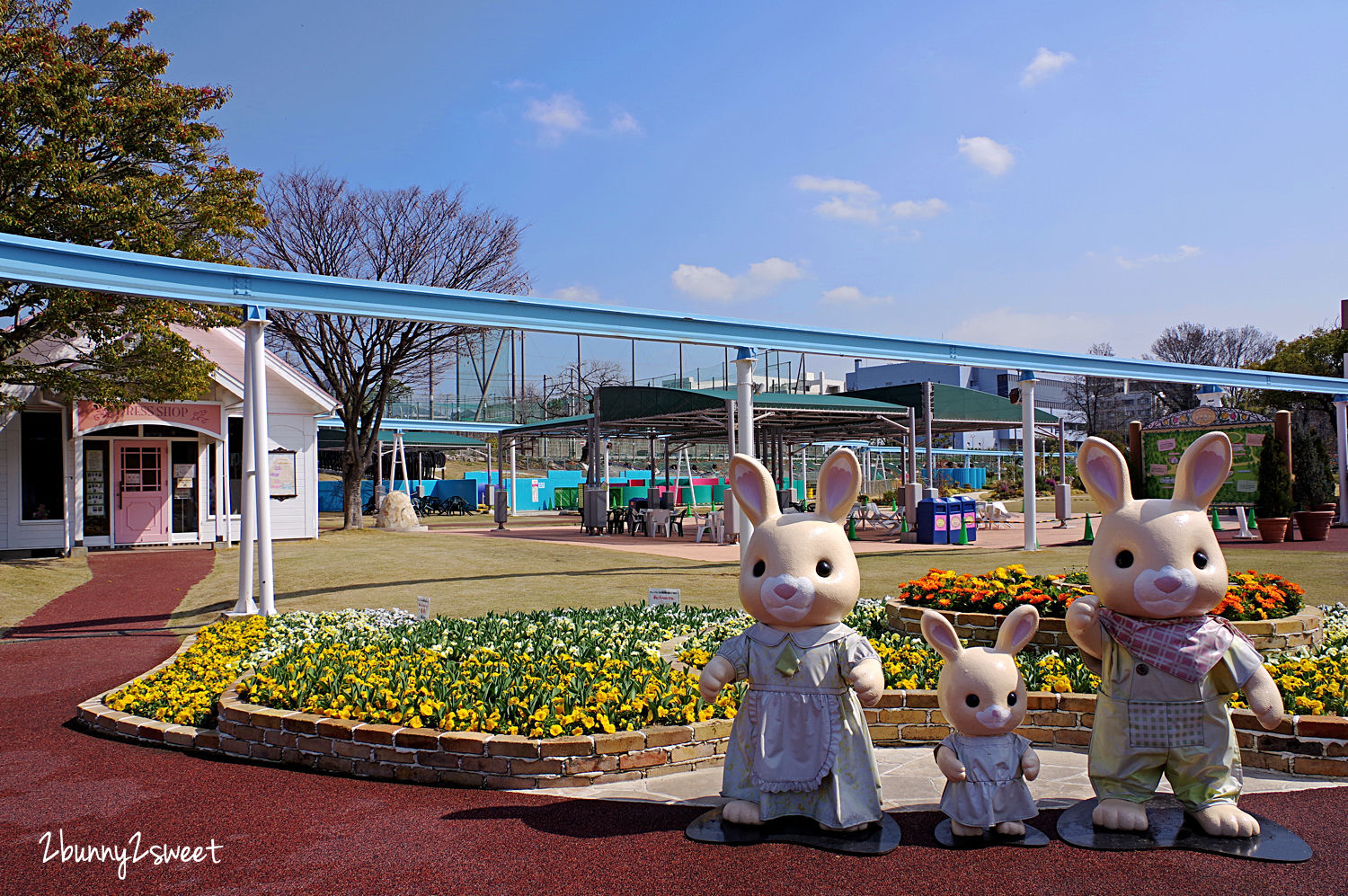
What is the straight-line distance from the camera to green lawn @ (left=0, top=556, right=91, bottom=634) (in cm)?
1099

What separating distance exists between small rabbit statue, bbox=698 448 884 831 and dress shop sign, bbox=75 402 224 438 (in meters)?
17.1

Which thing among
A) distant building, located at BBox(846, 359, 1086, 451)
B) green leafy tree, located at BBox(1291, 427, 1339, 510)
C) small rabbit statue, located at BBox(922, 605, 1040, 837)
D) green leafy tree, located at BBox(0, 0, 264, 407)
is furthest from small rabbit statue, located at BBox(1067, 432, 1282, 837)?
distant building, located at BBox(846, 359, 1086, 451)

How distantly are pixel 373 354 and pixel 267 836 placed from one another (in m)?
22.6

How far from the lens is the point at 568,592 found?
11.4m

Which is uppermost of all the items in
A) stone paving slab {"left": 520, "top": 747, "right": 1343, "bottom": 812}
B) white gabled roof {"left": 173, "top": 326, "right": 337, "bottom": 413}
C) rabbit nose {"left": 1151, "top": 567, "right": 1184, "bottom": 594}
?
white gabled roof {"left": 173, "top": 326, "right": 337, "bottom": 413}

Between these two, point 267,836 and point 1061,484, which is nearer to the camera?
point 267,836

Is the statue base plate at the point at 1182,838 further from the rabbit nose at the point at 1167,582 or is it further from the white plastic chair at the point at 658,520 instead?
the white plastic chair at the point at 658,520

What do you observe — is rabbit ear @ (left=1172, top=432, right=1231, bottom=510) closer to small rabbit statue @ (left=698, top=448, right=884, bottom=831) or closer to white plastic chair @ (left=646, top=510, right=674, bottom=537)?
small rabbit statue @ (left=698, top=448, right=884, bottom=831)

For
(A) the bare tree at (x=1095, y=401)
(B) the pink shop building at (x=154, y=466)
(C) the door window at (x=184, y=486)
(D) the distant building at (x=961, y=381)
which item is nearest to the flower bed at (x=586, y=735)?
(B) the pink shop building at (x=154, y=466)

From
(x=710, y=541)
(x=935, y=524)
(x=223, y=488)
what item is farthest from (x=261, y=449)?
(x=935, y=524)

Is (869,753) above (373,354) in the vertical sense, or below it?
below

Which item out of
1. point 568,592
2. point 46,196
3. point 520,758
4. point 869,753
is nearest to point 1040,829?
point 869,753

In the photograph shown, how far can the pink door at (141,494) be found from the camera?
18984mm

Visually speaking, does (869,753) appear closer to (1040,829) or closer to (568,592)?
(1040,829)
